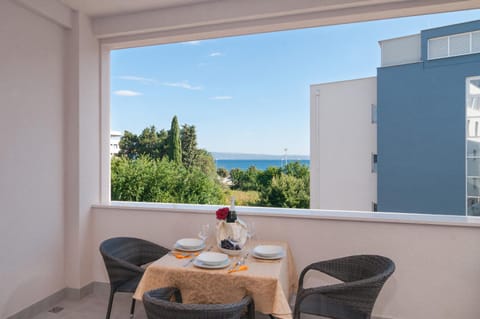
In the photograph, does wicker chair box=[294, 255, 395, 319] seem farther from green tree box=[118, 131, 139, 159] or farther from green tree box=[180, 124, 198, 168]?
green tree box=[180, 124, 198, 168]

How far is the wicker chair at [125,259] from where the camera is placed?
217 cm

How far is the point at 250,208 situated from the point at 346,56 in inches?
551

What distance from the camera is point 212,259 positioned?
1931 mm

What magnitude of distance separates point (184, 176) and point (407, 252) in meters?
3.59

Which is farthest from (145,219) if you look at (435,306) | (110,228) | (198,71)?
(198,71)

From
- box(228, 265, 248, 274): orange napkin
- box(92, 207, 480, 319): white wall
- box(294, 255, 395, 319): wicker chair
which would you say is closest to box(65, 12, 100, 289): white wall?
box(92, 207, 480, 319): white wall

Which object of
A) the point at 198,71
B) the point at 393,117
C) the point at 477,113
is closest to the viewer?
the point at 477,113

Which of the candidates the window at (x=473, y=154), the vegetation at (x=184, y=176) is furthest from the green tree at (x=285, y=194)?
the window at (x=473, y=154)

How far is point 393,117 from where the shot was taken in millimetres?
9914

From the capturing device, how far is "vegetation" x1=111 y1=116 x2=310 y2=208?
437 centimetres

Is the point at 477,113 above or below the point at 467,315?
above

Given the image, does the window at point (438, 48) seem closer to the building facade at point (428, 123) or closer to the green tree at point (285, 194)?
the building facade at point (428, 123)

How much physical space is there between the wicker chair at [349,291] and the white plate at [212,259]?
1.79ft

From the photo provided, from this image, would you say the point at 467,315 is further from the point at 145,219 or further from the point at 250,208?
the point at 145,219
